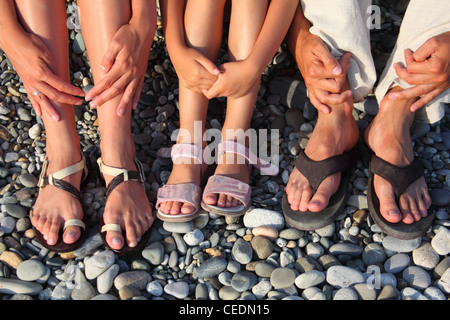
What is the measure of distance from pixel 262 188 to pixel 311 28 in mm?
910

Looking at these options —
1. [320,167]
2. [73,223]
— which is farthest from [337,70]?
[73,223]

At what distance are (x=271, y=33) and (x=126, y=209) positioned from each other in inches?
44.9

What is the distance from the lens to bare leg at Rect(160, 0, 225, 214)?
2080 millimetres

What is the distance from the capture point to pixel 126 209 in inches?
81.2

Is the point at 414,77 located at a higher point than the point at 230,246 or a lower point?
higher

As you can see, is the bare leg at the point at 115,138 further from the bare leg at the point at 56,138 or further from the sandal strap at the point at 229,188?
the sandal strap at the point at 229,188

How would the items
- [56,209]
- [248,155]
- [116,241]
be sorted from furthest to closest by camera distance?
[248,155] → [56,209] → [116,241]

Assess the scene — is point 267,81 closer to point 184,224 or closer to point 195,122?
point 195,122

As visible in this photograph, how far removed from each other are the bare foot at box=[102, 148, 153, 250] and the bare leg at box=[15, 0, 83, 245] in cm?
17

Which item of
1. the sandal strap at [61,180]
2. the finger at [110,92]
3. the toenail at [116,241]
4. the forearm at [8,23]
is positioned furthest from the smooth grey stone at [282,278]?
the forearm at [8,23]

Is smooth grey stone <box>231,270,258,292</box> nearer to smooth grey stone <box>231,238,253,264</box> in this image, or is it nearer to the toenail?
smooth grey stone <box>231,238,253,264</box>

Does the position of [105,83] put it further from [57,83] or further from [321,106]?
[321,106]

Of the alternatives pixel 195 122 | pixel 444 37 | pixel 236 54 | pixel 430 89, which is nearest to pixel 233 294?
pixel 195 122
